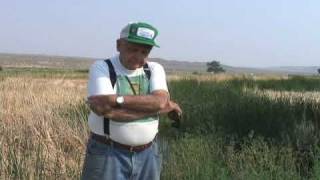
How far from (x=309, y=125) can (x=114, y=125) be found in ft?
24.0

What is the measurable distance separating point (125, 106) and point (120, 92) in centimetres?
12

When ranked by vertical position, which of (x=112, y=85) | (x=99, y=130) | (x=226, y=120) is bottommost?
(x=226, y=120)

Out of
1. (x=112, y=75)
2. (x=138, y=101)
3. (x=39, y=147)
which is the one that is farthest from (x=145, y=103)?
(x=39, y=147)

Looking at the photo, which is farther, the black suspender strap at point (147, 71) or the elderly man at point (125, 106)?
the black suspender strap at point (147, 71)

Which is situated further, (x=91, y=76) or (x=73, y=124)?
(x=73, y=124)

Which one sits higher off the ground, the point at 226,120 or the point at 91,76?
the point at 91,76

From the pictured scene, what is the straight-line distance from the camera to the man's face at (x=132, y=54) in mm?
4480

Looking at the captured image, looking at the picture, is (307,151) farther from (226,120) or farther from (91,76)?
(91,76)

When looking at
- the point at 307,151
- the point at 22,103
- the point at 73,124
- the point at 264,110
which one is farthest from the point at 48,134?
the point at 264,110

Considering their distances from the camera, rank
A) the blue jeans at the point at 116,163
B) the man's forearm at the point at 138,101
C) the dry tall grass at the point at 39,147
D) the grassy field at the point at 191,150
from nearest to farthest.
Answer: the man's forearm at the point at 138,101 < the blue jeans at the point at 116,163 < the dry tall grass at the point at 39,147 < the grassy field at the point at 191,150

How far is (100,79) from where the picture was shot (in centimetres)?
446

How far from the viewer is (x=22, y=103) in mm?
12719

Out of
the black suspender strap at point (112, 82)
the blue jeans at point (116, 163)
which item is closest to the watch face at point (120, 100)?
the black suspender strap at point (112, 82)

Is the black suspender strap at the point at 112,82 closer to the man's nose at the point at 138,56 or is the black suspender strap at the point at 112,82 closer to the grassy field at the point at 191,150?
the man's nose at the point at 138,56
